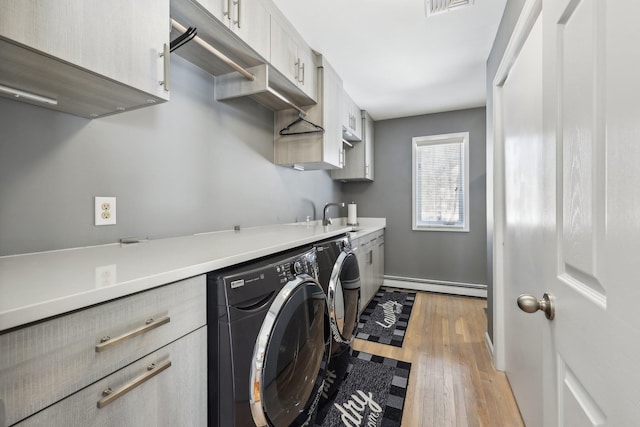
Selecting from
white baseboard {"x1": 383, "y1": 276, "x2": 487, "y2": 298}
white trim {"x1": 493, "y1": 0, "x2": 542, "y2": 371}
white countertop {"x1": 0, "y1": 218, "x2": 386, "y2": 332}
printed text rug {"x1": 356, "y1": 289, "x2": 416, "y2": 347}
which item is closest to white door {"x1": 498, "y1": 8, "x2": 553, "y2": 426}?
white trim {"x1": 493, "y1": 0, "x2": 542, "y2": 371}

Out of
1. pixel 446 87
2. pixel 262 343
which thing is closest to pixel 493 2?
pixel 446 87

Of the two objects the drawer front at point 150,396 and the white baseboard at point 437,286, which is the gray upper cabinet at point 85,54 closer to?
the drawer front at point 150,396

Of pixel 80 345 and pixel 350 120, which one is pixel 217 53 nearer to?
pixel 80 345

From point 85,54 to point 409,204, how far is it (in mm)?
3671

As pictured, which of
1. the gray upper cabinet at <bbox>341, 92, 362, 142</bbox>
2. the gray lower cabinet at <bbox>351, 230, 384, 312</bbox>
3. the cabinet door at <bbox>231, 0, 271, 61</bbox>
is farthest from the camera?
the gray upper cabinet at <bbox>341, 92, 362, 142</bbox>

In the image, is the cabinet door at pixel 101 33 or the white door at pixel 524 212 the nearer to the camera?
the cabinet door at pixel 101 33

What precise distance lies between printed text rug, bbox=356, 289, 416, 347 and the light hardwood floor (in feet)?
0.27

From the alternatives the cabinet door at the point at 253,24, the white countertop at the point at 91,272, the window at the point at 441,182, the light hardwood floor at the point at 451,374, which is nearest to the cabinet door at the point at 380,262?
the window at the point at 441,182

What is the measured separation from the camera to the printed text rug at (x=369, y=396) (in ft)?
4.68

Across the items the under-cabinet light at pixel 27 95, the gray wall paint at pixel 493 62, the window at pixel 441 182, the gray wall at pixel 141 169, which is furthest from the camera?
the window at pixel 441 182

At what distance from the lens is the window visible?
140 inches

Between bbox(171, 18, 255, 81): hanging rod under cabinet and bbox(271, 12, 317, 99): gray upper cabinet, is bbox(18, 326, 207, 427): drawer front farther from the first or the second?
bbox(271, 12, 317, 99): gray upper cabinet

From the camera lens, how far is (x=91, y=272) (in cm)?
70

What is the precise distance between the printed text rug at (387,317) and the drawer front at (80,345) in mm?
1979
